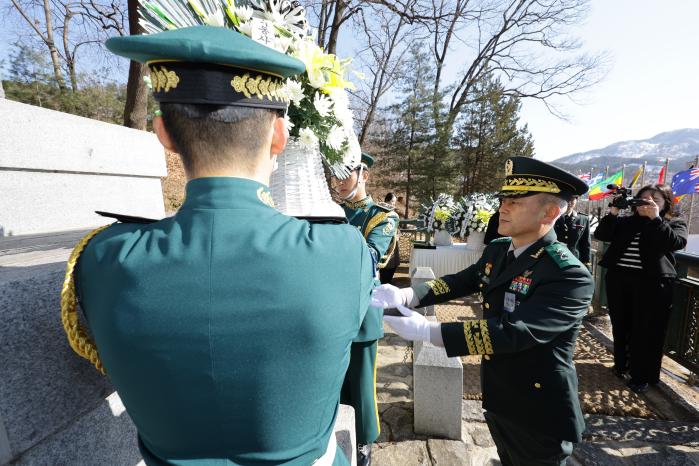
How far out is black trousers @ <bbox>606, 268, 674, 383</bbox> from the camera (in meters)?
3.86

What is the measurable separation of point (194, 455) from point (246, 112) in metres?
0.86

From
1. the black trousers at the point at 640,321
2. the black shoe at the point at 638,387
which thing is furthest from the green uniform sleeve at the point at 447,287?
the black shoe at the point at 638,387

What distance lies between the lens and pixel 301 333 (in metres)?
0.79

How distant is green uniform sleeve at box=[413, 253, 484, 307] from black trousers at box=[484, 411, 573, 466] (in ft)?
2.57

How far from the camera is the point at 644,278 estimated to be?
156 inches

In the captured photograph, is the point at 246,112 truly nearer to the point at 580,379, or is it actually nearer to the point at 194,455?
the point at 194,455

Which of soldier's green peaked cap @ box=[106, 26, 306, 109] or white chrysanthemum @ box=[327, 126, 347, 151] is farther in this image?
white chrysanthemum @ box=[327, 126, 347, 151]

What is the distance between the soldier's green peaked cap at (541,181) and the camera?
205cm

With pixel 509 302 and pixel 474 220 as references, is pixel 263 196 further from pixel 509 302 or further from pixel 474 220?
pixel 474 220

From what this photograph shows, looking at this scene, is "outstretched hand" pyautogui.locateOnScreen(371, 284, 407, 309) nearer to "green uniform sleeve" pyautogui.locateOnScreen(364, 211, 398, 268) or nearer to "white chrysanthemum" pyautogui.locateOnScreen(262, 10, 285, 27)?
"green uniform sleeve" pyautogui.locateOnScreen(364, 211, 398, 268)

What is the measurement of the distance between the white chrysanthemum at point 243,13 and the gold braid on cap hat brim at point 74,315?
868 millimetres

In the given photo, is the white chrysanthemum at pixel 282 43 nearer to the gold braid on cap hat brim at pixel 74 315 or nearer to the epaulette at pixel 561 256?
the gold braid on cap hat brim at pixel 74 315

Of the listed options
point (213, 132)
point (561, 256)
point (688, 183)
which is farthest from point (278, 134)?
point (688, 183)

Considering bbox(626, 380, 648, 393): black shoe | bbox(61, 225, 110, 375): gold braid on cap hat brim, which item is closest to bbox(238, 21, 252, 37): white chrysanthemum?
bbox(61, 225, 110, 375): gold braid on cap hat brim
